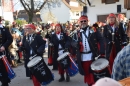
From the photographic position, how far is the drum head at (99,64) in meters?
4.45

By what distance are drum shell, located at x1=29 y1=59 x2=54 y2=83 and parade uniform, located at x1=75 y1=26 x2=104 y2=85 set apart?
71cm

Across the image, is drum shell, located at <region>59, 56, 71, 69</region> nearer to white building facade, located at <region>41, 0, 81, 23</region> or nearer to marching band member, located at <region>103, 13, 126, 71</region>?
marching band member, located at <region>103, 13, 126, 71</region>

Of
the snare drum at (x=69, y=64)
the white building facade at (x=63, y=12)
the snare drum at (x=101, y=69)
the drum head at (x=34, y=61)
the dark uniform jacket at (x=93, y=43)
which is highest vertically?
the dark uniform jacket at (x=93, y=43)

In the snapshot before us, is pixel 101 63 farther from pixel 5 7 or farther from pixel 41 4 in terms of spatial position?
pixel 5 7

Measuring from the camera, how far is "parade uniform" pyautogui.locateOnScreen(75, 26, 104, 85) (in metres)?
5.03

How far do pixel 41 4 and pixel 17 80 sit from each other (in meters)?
22.0

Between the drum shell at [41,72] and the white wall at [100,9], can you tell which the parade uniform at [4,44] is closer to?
the drum shell at [41,72]

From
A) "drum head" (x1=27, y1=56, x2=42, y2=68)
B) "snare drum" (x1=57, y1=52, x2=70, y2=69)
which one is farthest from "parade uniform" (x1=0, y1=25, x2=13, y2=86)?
"snare drum" (x1=57, y1=52, x2=70, y2=69)

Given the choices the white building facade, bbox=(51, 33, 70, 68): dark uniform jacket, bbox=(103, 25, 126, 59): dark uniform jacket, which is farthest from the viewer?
the white building facade

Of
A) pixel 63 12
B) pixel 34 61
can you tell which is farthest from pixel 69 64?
pixel 63 12

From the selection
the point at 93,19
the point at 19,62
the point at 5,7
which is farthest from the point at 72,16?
the point at 19,62

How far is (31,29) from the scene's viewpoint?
5.57m

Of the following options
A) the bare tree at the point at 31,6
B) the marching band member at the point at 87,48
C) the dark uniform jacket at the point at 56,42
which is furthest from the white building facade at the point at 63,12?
the marching band member at the point at 87,48

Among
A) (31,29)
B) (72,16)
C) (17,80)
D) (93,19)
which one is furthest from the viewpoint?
(72,16)
